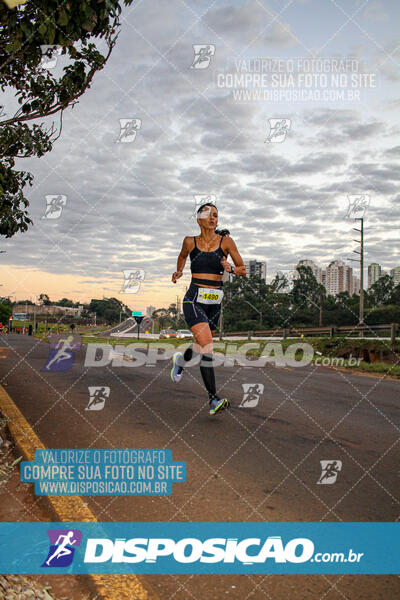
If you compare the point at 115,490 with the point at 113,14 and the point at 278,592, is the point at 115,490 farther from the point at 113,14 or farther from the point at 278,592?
the point at 113,14

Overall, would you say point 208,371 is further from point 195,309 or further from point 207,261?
point 207,261

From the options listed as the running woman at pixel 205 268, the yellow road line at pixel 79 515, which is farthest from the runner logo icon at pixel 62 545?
the running woman at pixel 205 268

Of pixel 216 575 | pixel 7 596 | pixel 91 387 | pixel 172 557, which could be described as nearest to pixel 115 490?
pixel 172 557

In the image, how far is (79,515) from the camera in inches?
115

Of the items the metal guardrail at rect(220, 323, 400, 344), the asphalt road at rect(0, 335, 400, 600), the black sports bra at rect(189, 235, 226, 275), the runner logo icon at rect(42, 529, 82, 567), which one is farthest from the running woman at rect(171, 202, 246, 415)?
the metal guardrail at rect(220, 323, 400, 344)

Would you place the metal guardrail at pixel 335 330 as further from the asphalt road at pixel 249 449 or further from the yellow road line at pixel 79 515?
the yellow road line at pixel 79 515

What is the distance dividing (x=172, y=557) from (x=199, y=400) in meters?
4.56

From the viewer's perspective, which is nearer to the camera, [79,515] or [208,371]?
[79,515]

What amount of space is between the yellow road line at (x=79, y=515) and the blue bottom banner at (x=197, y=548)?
0.28 ft

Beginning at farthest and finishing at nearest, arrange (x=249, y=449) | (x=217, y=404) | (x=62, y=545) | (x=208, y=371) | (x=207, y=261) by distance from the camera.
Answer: (x=217, y=404) < (x=208, y=371) < (x=207, y=261) < (x=249, y=449) < (x=62, y=545)

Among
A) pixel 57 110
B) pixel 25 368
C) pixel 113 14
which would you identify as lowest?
pixel 25 368

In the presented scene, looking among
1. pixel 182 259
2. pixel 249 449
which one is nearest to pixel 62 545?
pixel 249 449

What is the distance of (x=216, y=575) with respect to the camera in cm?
239

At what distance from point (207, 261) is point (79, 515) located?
105 inches
